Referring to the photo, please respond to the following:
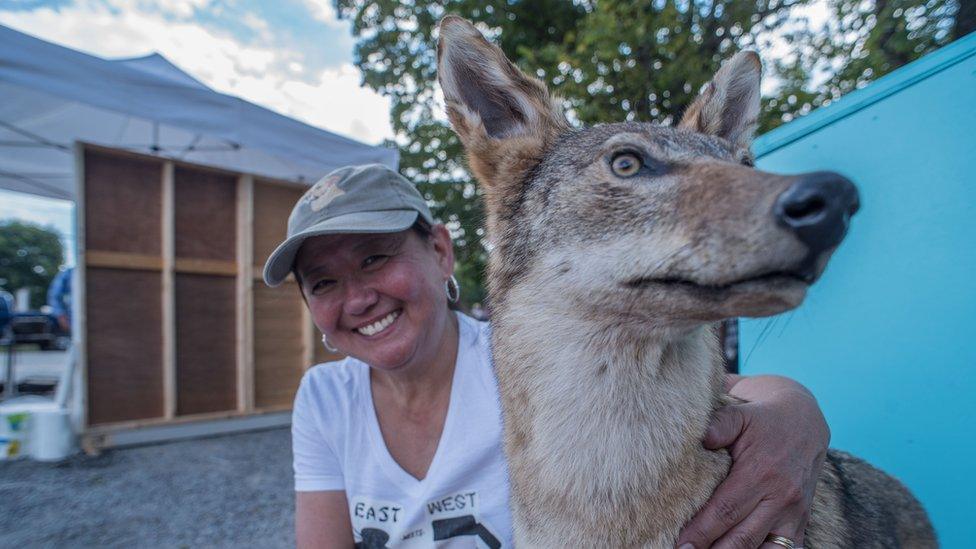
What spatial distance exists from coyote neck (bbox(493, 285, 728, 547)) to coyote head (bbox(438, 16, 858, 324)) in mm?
145

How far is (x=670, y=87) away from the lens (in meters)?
5.94

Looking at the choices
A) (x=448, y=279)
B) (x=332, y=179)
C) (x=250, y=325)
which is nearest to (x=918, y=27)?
(x=448, y=279)

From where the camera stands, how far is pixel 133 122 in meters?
7.30

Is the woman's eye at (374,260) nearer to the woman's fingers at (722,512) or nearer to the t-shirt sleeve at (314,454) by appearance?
the t-shirt sleeve at (314,454)

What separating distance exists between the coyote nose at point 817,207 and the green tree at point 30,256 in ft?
186

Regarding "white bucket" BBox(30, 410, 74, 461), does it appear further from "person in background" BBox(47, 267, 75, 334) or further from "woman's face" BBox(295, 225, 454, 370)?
"person in background" BBox(47, 267, 75, 334)

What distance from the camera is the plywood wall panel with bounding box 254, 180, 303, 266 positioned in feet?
23.2

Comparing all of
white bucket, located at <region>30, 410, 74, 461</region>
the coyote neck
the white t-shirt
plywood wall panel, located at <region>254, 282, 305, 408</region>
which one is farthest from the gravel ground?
the coyote neck

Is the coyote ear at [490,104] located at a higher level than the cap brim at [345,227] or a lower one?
higher

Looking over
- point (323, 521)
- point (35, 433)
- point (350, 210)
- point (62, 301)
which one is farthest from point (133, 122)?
point (323, 521)

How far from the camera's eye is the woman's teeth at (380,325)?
7.77 feet

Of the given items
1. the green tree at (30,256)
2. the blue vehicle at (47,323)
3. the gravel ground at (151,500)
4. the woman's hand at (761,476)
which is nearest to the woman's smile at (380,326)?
the woman's hand at (761,476)

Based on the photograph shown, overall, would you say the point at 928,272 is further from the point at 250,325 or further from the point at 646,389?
the point at 250,325

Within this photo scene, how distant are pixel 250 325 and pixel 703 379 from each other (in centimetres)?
644
